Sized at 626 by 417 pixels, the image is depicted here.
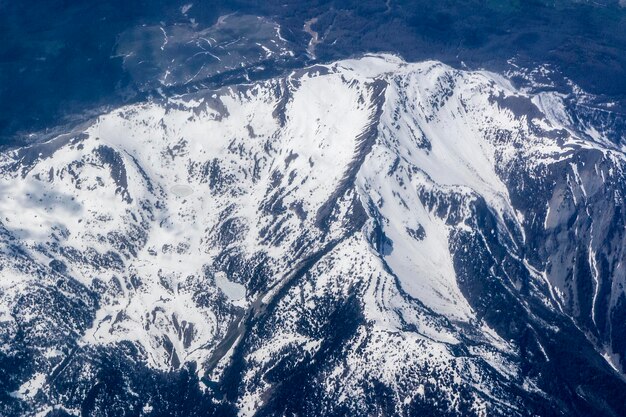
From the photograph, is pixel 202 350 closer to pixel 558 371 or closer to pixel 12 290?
pixel 12 290

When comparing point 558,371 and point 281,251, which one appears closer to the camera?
point 558,371

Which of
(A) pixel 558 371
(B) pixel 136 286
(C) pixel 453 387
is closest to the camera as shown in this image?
(C) pixel 453 387

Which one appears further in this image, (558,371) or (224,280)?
(224,280)

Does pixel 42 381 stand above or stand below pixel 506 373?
below

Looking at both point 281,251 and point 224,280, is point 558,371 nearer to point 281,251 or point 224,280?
point 281,251

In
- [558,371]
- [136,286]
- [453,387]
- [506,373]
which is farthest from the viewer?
[136,286]

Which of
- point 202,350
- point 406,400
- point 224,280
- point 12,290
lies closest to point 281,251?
point 224,280

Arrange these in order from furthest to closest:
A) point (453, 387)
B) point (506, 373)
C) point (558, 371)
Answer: point (558, 371)
point (506, 373)
point (453, 387)

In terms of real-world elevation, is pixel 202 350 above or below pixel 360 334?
below

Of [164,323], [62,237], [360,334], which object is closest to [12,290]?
[62,237]
